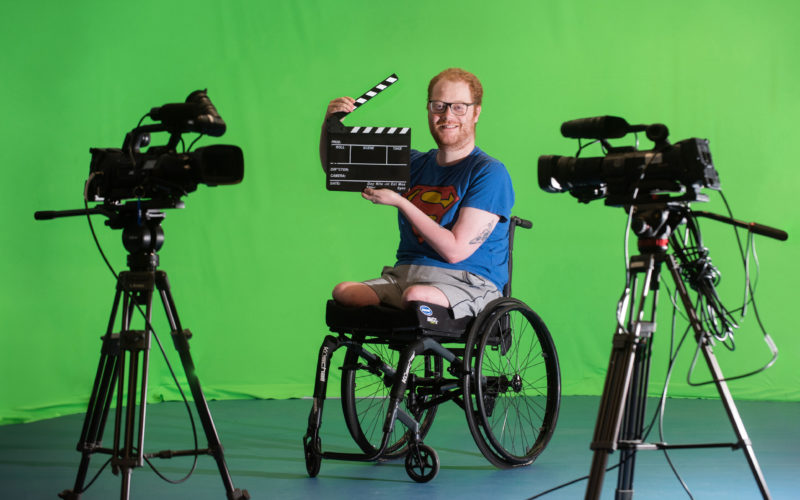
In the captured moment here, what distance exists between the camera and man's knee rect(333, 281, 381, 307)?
8.97 feet

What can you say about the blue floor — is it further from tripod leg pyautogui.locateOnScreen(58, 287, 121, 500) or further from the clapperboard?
the clapperboard

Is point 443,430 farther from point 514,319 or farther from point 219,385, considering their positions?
point 219,385

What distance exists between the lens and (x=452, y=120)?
2.90 metres

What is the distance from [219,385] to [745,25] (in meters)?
3.41

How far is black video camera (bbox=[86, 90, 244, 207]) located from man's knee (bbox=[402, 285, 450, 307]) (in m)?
0.71

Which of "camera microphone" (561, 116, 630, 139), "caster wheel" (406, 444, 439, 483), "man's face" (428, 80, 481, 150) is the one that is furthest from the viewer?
"man's face" (428, 80, 481, 150)

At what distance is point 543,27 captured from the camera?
501 cm

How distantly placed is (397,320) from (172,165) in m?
0.83

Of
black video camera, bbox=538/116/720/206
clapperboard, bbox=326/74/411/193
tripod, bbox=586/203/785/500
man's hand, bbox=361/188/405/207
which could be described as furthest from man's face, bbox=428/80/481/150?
tripod, bbox=586/203/785/500

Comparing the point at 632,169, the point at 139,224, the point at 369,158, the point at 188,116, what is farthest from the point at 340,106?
the point at 632,169

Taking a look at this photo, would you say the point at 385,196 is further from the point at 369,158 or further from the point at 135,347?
the point at 135,347

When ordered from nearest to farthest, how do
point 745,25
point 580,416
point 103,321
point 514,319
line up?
1. point 580,416
2. point 103,321
3. point 514,319
4. point 745,25

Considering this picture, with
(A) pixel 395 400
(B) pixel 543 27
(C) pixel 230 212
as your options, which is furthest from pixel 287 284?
(A) pixel 395 400

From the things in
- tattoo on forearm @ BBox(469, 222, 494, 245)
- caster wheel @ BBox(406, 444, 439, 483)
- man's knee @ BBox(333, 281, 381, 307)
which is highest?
tattoo on forearm @ BBox(469, 222, 494, 245)
